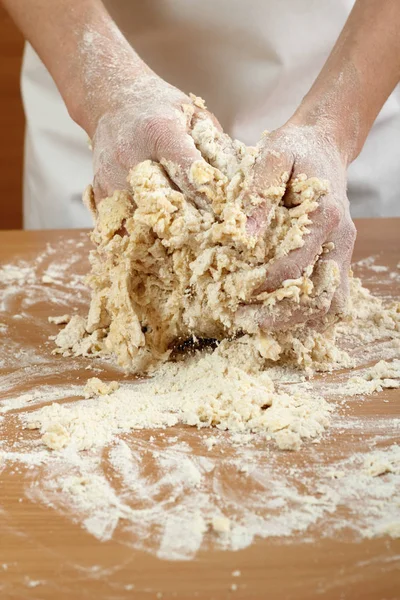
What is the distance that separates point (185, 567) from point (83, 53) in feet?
2.95

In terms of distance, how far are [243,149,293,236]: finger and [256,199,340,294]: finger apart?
5 cm

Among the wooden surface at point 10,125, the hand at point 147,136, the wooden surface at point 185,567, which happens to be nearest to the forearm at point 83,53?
the hand at point 147,136

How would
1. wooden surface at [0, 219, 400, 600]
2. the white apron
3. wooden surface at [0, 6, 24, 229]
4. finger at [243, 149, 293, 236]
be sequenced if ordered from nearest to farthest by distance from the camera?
1. wooden surface at [0, 219, 400, 600]
2. finger at [243, 149, 293, 236]
3. the white apron
4. wooden surface at [0, 6, 24, 229]

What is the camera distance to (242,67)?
166cm

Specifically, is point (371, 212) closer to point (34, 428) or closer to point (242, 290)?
point (242, 290)

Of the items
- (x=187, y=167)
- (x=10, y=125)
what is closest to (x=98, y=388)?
(x=187, y=167)

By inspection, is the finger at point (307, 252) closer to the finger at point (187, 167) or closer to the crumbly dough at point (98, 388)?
the finger at point (187, 167)

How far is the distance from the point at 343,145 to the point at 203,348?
39 cm

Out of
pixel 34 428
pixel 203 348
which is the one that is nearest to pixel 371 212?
pixel 203 348

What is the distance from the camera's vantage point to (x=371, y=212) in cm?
188

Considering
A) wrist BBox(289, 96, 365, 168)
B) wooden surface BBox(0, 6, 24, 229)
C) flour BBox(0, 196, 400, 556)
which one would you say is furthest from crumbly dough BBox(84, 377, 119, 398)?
wooden surface BBox(0, 6, 24, 229)

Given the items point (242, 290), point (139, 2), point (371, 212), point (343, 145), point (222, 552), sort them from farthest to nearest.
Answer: point (371, 212)
point (139, 2)
point (343, 145)
point (242, 290)
point (222, 552)

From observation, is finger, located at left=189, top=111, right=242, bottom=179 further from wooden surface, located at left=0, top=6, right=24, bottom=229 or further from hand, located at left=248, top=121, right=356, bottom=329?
wooden surface, located at left=0, top=6, right=24, bottom=229

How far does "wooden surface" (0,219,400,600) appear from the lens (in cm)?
64
